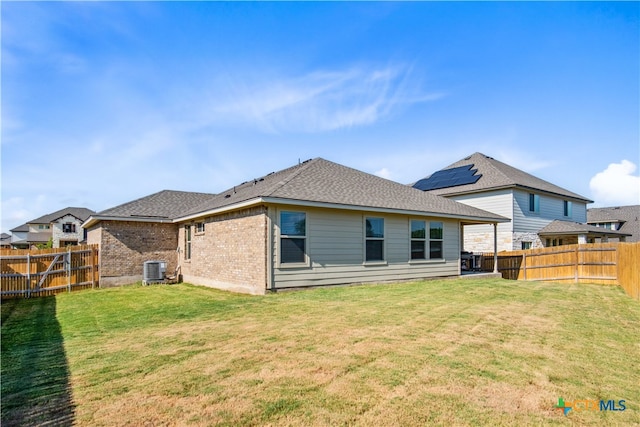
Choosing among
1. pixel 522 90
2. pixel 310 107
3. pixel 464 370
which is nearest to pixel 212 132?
pixel 310 107

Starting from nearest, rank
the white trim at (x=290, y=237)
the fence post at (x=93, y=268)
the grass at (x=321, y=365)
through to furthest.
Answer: the grass at (x=321, y=365) → the white trim at (x=290, y=237) → the fence post at (x=93, y=268)

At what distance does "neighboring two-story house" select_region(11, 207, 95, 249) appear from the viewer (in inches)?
2066

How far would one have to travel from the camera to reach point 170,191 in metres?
19.9

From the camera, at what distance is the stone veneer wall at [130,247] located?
14922mm

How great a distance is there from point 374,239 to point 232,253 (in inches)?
193

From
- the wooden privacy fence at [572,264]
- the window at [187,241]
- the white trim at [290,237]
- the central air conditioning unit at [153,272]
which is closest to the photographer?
the white trim at [290,237]

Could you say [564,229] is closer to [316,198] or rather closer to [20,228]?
[316,198]

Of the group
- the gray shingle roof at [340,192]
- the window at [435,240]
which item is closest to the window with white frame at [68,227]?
the gray shingle roof at [340,192]

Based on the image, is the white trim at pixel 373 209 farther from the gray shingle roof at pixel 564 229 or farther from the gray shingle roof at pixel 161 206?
the gray shingle roof at pixel 564 229

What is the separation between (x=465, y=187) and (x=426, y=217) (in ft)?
36.1

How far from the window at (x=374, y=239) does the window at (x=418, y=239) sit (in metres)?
1.67

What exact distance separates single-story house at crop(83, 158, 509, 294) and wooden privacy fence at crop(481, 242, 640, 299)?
3.61m

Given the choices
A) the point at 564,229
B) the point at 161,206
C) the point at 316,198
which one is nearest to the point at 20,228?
the point at 161,206

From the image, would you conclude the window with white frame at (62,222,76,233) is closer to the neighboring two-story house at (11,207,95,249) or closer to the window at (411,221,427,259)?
the neighboring two-story house at (11,207,95,249)
